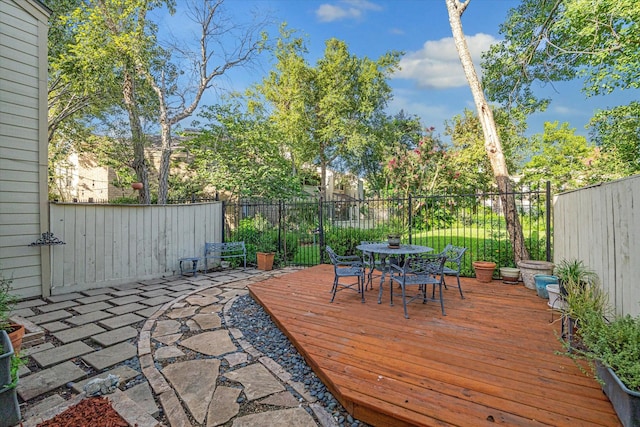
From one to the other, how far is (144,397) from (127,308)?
2.44 meters

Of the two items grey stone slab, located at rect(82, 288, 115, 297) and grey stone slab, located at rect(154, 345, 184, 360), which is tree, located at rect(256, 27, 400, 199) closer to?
grey stone slab, located at rect(82, 288, 115, 297)

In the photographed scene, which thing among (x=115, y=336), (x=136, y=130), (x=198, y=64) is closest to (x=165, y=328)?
(x=115, y=336)

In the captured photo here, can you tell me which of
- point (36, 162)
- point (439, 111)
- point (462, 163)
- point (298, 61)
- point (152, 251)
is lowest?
point (152, 251)

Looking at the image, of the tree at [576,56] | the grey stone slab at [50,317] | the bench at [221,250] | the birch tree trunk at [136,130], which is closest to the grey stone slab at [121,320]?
the grey stone slab at [50,317]

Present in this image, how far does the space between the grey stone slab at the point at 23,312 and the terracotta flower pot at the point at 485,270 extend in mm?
6667

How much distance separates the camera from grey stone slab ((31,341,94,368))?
103 inches

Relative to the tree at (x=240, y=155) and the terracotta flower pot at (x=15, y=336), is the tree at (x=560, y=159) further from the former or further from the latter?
the terracotta flower pot at (x=15, y=336)

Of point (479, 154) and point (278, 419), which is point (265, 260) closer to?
point (278, 419)

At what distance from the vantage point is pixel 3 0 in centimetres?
429

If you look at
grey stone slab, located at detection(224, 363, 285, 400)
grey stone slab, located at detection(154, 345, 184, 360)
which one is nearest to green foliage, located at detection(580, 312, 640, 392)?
grey stone slab, located at detection(224, 363, 285, 400)

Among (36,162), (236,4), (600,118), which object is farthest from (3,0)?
(600,118)

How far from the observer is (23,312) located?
3848mm

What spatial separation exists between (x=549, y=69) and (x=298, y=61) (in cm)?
1278

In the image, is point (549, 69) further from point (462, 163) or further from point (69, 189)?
point (69, 189)
